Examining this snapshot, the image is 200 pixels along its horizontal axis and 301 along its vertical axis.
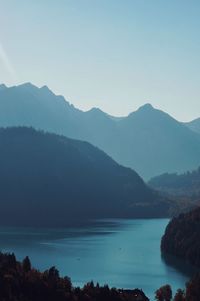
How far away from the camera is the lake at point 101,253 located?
7406cm

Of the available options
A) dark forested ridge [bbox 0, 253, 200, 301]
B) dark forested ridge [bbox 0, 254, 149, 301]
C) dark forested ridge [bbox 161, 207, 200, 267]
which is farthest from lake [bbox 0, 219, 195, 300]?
dark forested ridge [bbox 0, 254, 149, 301]

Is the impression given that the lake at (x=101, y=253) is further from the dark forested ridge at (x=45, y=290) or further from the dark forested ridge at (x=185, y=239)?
the dark forested ridge at (x=45, y=290)

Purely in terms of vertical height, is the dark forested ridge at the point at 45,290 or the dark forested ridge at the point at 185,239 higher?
the dark forested ridge at the point at 185,239

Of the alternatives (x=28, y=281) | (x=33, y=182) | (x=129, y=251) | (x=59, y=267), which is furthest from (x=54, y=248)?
(x=33, y=182)

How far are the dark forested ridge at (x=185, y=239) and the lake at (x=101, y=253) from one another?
2.62 metres

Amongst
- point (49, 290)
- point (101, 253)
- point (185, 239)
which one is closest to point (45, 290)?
point (49, 290)

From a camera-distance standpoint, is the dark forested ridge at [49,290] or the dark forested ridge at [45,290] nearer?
the dark forested ridge at [45,290]

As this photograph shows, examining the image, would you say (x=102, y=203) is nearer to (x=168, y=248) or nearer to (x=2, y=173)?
(x=2, y=173)

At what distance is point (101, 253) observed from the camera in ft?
321

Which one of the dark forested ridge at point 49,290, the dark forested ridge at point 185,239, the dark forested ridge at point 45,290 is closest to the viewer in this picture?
the dark forested ridge at point 45,290

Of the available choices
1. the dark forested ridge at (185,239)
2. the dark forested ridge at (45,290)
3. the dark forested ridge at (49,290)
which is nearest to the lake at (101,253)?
the dark forested ridge at (185,239)

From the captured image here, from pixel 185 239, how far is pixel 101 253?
12.6 meters

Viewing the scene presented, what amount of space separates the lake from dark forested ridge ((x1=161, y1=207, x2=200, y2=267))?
262cm

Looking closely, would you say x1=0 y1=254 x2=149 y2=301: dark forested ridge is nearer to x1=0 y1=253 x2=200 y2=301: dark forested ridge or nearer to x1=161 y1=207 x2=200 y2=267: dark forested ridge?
x1=0 y1=253 x2=200 y2=301: dark forested ridge
